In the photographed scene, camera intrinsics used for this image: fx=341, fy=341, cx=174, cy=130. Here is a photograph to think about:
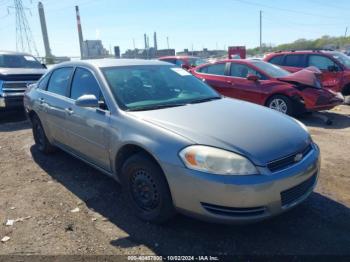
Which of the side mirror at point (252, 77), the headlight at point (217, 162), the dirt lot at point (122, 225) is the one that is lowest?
the dirt lot at point (122, 225)

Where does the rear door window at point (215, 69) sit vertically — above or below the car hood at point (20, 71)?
below

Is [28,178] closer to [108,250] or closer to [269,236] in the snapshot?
[108,250]

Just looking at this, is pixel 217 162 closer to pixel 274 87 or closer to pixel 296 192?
pixel 296 192

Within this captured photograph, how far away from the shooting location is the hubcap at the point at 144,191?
3.31 meters

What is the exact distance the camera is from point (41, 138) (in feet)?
19.1

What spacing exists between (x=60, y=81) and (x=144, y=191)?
2485mm

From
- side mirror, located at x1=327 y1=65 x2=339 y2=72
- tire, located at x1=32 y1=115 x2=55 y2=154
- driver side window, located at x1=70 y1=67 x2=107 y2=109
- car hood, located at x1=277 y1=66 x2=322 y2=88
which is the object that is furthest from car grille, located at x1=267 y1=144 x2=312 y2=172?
side mirror, located at x1=327 y1=65 x2=339 y2=72

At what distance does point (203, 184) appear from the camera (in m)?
2.84

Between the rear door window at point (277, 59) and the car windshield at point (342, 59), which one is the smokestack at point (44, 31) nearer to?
the rear door window at point (277, 59)

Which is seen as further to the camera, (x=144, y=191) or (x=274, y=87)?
(x=274, y=87)

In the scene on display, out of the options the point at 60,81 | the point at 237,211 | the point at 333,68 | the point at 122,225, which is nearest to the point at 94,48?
the point at 333,68

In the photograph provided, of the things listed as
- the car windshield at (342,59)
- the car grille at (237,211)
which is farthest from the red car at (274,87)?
the car grille at (237,211)

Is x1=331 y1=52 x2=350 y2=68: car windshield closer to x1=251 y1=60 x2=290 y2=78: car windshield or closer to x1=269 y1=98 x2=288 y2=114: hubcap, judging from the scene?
x1=251 y1=60 x2=290 y2=78: car windshield

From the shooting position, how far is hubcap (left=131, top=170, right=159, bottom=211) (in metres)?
3.31
